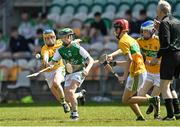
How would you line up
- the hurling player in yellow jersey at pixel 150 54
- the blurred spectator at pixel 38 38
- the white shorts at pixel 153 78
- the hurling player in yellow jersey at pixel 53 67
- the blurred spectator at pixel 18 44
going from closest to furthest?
the hurling player in yellow jersey at pixel 150 54
the white shorts at pixel 153 78
the hurling player in yellow jersey at pixel 53 67
the blurred spectator at pixel 38 38
the blurred spectator at pixel 18 44

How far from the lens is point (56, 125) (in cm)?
1449

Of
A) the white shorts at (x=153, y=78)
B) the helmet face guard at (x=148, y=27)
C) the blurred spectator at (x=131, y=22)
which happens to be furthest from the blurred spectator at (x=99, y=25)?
the helmet face guard at (x=148, y=27)

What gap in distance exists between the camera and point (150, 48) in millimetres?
17141

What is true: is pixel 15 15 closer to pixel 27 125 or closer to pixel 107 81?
pixel 107 81

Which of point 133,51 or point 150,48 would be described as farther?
point 150,48

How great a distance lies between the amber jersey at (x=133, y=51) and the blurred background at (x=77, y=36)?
8.47 meters

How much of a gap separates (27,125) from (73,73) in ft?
7.20

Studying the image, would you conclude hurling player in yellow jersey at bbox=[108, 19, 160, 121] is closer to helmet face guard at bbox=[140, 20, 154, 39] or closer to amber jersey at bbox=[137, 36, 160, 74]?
helmet face guard at bbox=[140, 20, 154, 39]

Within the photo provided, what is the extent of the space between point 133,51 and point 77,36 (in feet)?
37.1

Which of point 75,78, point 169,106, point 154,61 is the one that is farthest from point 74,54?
point 169,106

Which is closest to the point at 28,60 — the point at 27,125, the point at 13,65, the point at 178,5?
the point at 13,65

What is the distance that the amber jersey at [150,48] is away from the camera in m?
17.1

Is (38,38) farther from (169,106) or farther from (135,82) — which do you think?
(169,106)

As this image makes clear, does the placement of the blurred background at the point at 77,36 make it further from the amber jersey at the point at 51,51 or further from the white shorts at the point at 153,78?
the white shorts at the point at 153,78
